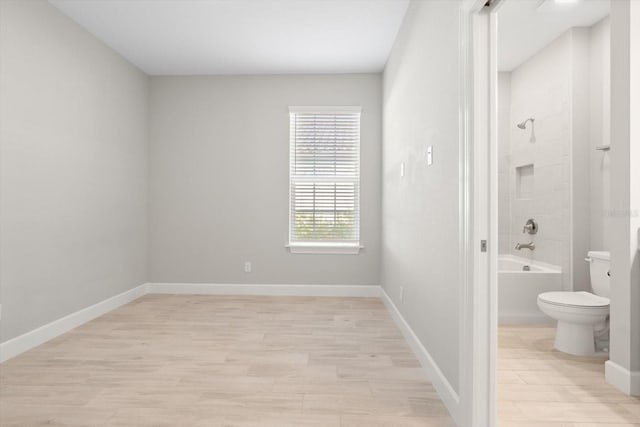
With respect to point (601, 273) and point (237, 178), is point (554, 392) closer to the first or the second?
point (601, 273)

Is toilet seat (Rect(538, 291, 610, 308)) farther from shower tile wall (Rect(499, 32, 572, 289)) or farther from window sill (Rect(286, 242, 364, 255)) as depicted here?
window sill (Rect(286, 242, 364, 255))

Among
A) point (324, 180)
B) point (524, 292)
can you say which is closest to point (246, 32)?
point (324, 180)

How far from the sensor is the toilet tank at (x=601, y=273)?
2.97 metres

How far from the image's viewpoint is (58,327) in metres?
3.32

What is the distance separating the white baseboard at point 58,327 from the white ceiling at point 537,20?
434 centimetres

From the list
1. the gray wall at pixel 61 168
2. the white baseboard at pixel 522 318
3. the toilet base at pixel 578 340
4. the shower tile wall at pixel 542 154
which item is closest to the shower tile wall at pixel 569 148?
the shower tile wall at pixel 542 154

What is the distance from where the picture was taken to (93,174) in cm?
381

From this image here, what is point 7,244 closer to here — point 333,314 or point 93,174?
point 93,174

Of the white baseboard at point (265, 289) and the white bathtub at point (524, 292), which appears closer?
the white bathtub at point (524, 292)

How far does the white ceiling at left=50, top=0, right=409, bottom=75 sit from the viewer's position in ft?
10.8

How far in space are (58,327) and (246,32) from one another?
9.97ft

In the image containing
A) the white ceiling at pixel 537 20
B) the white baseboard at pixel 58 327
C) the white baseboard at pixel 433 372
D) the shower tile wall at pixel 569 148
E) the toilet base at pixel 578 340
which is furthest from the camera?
the shower tile wall at pixel 569 148

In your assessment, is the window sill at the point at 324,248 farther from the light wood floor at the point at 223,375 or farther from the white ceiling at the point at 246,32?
the white ceiling at the point at 246,32

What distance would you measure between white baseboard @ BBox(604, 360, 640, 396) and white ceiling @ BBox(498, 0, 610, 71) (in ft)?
8.55
